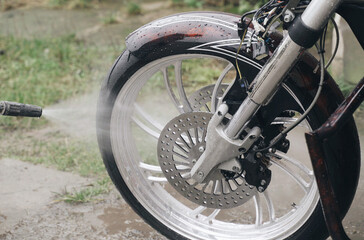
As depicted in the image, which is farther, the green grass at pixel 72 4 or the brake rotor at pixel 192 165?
the green grass at pixel 72 4

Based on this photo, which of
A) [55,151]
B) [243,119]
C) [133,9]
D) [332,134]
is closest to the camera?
[332,134]

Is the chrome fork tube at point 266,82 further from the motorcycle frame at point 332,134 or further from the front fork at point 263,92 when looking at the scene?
the motorcycle frame at point 332,134

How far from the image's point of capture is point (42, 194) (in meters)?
3.20

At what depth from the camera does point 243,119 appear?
213cm

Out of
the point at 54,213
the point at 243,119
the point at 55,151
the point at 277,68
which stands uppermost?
the point at 277,68

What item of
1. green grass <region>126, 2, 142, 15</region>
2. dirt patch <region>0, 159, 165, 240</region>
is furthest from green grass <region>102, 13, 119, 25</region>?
dirt patch <region>0, 159, 165, 240</region>

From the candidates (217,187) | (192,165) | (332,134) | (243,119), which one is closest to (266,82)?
(243,119)

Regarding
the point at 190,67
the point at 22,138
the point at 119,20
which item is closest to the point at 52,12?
the point at 119,20

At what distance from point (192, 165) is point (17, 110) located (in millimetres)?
826

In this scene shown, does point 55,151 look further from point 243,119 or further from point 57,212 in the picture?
point 243,119

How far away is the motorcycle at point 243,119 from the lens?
6.57 feet

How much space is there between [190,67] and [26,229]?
2.26 m

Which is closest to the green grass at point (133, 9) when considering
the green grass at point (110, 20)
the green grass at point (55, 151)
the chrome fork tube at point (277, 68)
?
the green grass at point (110, 20)

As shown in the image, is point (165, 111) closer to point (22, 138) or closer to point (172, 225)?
point (22, 138)
